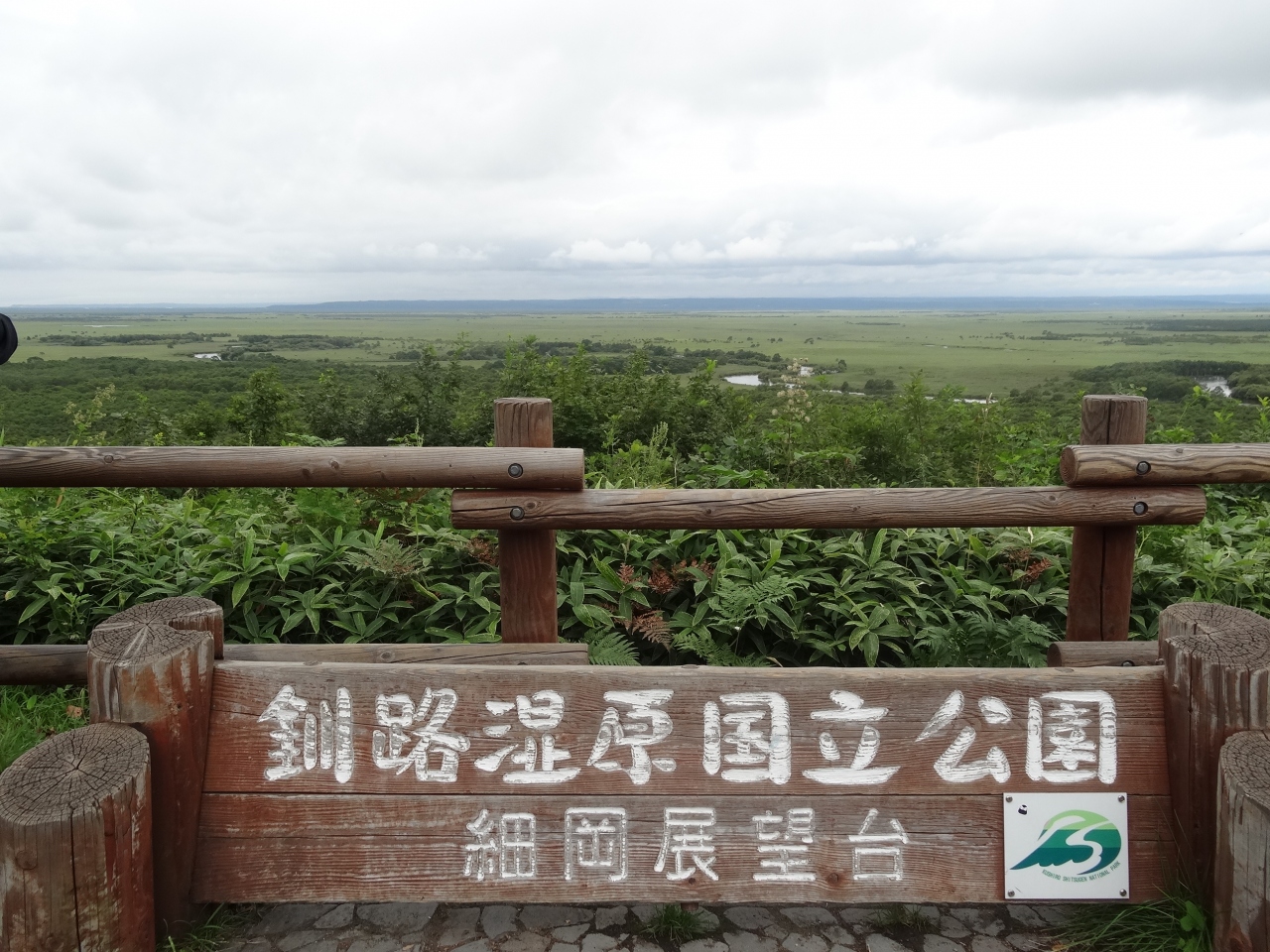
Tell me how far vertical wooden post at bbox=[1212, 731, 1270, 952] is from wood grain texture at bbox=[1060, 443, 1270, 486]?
1.11m

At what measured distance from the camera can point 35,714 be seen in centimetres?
380

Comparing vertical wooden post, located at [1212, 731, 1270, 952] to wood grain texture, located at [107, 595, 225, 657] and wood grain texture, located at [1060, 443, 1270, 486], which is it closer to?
wood grain texture, located at [1060, 443, 1270, 486]

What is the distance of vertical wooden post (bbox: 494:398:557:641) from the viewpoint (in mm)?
3104

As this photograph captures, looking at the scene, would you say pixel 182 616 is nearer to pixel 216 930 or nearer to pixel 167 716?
pixel 167 716

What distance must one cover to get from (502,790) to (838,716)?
2.93ft

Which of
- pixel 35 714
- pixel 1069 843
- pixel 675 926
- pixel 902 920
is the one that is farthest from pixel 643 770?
pixel 35 714

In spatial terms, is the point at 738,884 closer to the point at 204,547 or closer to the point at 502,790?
the point at 502,790

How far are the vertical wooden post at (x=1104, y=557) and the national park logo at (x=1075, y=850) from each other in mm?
1179

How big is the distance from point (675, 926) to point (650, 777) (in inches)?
17.6

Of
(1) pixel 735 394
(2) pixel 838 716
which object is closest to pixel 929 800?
(2) pixel 838 716

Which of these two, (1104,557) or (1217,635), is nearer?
(1217,635)

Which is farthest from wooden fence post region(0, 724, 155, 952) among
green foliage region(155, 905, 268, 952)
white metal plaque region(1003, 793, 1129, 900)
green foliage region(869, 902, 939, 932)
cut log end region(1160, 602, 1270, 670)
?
cut log end region(1160, 602, 1270, 670)

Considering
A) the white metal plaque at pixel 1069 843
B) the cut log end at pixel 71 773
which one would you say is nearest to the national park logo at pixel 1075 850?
the white metal plaque at pixel 1069 843

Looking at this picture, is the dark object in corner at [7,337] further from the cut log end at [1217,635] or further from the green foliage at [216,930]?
the cut log end at [1217,635]
